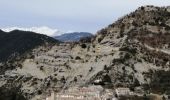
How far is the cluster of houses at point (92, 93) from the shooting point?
453 feet

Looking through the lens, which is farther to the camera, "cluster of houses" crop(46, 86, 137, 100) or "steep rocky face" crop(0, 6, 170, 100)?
"steep rocky face" crop(0, 6, 170, 100)

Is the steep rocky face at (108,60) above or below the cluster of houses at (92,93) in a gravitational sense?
above

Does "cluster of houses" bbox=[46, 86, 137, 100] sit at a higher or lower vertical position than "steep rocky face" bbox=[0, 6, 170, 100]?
lower

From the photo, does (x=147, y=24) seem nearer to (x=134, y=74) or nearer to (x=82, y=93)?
(x=134, y=74)

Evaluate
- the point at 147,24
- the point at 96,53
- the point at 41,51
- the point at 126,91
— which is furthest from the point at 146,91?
the point at 41,51

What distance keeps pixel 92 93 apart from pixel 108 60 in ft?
49.1

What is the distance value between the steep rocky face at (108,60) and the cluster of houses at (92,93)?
262 centimetres

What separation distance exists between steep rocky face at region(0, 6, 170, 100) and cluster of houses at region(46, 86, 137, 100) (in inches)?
103

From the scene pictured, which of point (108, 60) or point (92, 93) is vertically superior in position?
point (108, 60)

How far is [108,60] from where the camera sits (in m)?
152

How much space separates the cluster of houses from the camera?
138 m

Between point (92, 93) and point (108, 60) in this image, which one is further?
point (108, 60)

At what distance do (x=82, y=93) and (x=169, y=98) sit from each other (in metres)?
18.1

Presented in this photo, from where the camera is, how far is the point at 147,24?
171875 mm
